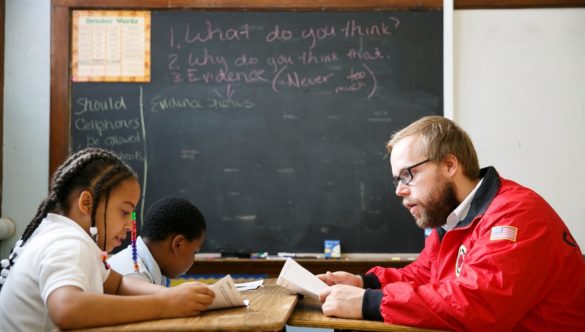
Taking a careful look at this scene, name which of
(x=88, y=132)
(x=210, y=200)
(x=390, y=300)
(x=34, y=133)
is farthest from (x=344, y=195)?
(x=390, y=300)

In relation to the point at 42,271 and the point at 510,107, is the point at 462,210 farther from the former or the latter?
the point at 510,107

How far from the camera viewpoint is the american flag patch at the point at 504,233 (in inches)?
67.6

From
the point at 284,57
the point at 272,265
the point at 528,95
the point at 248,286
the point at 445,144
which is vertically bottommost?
the point at 272,265

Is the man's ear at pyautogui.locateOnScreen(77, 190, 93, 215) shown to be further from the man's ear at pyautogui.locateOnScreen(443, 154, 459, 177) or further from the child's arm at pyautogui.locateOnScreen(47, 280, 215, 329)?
the man's ear at pyautogui.locateOnScreen(443, 154, 459, 177)

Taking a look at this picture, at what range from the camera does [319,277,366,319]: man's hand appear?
174cm

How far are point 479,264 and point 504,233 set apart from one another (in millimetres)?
116

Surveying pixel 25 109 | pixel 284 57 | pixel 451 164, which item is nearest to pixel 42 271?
pixel 451 164

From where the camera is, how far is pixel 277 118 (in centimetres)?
Answer: 392

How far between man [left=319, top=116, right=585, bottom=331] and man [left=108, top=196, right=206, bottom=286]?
663mm

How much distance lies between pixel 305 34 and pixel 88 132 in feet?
4.71

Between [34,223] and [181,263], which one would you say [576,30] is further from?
[34,223]

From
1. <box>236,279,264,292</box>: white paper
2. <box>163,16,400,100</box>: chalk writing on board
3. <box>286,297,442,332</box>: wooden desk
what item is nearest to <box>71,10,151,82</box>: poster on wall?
<box>163,16,400,100</box>: chalk writing on board

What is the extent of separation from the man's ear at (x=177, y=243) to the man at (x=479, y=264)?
2.17ft

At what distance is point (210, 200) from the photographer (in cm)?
391
